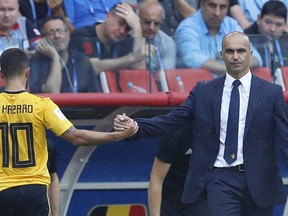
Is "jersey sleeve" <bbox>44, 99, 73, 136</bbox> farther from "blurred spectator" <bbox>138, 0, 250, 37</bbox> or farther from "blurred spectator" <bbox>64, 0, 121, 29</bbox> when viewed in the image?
"blurred spectator" <bbox>138, 0, 250, 37</bbox>

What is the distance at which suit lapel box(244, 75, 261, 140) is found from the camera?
22.5 feet

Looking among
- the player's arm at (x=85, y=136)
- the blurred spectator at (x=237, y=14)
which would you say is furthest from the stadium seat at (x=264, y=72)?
the player's arm at (x=85, y=136)

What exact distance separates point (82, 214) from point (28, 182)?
96.0 inches

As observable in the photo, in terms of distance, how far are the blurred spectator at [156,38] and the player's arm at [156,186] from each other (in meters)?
1.52

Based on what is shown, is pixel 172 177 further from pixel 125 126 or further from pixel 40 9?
pixel 40 9

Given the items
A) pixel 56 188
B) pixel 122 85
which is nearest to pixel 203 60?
pixel 122 85

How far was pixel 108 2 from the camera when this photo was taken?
10414 millimetres

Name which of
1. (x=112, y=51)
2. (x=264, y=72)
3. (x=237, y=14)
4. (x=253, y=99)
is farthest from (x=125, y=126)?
(x=237, y=14)

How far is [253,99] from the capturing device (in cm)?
691

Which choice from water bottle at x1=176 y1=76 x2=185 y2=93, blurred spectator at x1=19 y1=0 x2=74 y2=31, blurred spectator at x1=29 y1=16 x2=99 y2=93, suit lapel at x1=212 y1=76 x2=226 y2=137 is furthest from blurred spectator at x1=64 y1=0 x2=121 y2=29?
suit lapel at x1=212 y1=76 x2=226 y2=137

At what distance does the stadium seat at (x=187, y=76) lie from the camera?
28.9ft

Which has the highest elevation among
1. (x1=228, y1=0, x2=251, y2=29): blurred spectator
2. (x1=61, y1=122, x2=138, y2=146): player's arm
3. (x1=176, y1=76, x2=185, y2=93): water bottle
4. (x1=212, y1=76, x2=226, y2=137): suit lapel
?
(x1=212, y1=76, x2=226, y2=137): suit lapel

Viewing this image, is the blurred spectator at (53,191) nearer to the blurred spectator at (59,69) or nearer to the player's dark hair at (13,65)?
the blurred spectator at (59,69)

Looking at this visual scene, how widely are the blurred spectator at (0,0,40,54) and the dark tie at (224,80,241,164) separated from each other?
240 cm
